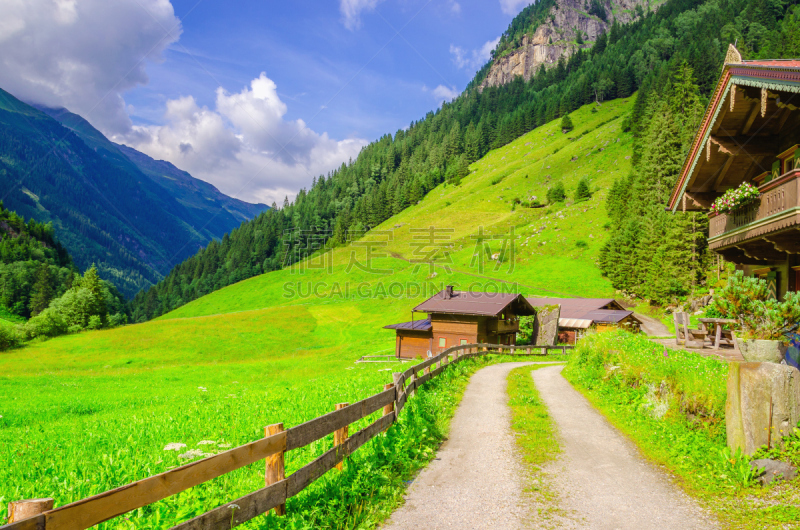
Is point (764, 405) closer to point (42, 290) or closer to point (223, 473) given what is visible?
point (223, 473)

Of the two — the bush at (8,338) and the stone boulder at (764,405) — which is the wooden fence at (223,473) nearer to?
the stone boulder at (764,405)

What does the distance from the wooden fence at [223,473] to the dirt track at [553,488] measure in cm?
139

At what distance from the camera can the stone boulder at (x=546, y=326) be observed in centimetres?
4956

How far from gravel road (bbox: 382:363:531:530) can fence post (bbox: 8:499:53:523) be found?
4.07 metres

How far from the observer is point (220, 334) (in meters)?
67.2

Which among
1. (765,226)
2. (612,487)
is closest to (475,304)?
(765,226)

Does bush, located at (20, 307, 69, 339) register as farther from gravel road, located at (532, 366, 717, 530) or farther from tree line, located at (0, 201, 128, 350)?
gravel road, located at (532, 366, 717, 530)

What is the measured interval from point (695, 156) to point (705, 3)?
24155 cm

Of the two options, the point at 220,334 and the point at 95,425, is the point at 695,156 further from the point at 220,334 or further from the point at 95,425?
the point at 220,334

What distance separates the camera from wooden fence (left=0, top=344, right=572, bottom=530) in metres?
2.78

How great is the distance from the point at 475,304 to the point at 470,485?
40.2m

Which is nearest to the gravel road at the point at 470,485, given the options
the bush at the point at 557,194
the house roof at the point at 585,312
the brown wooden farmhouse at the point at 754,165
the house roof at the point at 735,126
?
the brown wooden farmhouse at the point at 754,165

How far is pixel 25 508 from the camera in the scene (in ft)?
8.86

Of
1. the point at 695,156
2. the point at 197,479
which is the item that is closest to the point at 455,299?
the point at 695,156
